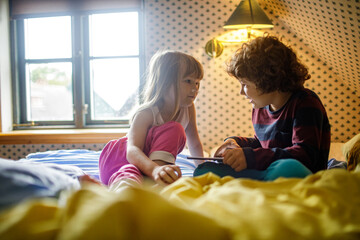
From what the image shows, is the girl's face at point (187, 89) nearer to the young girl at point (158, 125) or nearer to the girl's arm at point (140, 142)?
the young girl at point (158, 125)

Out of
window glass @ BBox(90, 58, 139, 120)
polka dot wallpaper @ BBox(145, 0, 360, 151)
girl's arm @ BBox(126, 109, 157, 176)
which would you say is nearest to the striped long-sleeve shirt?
girl's arm @ BBox(126, 109, 157, 176)

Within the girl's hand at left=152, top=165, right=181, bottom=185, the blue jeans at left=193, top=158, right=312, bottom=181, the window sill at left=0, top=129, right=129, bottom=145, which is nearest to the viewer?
the blue jeans at left=193, top=158, right=312, bottom=181

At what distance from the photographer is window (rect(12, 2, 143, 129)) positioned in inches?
117

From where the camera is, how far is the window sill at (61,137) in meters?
2.67

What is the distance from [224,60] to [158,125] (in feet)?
5.18

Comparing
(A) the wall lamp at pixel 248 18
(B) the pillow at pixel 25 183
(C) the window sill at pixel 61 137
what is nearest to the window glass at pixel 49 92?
(C) the window sill at pixel 61 137

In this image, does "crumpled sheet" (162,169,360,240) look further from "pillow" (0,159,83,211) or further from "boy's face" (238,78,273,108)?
"boy's face" (238,78,273,108)

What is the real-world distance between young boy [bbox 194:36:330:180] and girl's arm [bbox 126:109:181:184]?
0.12 meters

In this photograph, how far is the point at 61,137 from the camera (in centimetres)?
269

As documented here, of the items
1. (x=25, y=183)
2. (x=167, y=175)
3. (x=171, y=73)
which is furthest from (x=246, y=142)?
(x=25, y=183)

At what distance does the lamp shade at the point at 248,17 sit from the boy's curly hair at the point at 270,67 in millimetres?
1107

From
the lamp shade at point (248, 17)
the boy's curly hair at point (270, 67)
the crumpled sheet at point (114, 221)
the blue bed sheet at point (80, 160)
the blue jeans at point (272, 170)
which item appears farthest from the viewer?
the lamp shade at point (248, 17)

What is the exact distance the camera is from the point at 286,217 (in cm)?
36

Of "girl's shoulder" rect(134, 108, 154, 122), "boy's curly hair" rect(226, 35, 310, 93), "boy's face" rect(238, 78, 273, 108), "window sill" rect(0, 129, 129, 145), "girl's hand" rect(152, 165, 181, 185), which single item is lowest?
"window sill" rect(0, 129, 129, 145)
